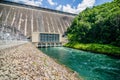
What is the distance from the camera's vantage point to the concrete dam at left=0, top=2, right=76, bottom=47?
79550mm

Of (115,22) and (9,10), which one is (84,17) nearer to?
(115,22)

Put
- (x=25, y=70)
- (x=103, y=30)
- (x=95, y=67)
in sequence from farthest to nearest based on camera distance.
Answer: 1. (x=103, y=30)
2. (x=95, y=67)
3. (x=25, y=70)

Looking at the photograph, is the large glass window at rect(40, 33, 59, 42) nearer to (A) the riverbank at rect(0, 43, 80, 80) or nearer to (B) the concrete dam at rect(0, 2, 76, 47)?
(B) the concrete dam at rect(0, 2, 76, 47)

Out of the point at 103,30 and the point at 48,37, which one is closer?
the point at 103,30

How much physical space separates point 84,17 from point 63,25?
24.0 m

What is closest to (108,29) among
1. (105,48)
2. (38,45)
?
(105,48)

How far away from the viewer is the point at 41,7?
4277 inches

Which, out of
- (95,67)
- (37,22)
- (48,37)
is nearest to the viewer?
(95,67)

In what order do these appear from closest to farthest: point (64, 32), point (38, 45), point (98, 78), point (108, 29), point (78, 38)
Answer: point (98, 78)
point (108, 29)
point (78, 38)
point (38, 45)
point (64, 32)

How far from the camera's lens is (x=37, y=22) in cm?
9438

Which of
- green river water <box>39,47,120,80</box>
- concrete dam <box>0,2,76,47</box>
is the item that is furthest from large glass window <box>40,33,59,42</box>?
green river water <box>39,47,120,80</box>

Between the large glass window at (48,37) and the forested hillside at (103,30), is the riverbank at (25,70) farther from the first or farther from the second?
the large glass window at (48,37)

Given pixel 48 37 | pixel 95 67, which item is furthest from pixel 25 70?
pixel 48 37

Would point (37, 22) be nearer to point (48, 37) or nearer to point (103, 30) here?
point (48, 37)
